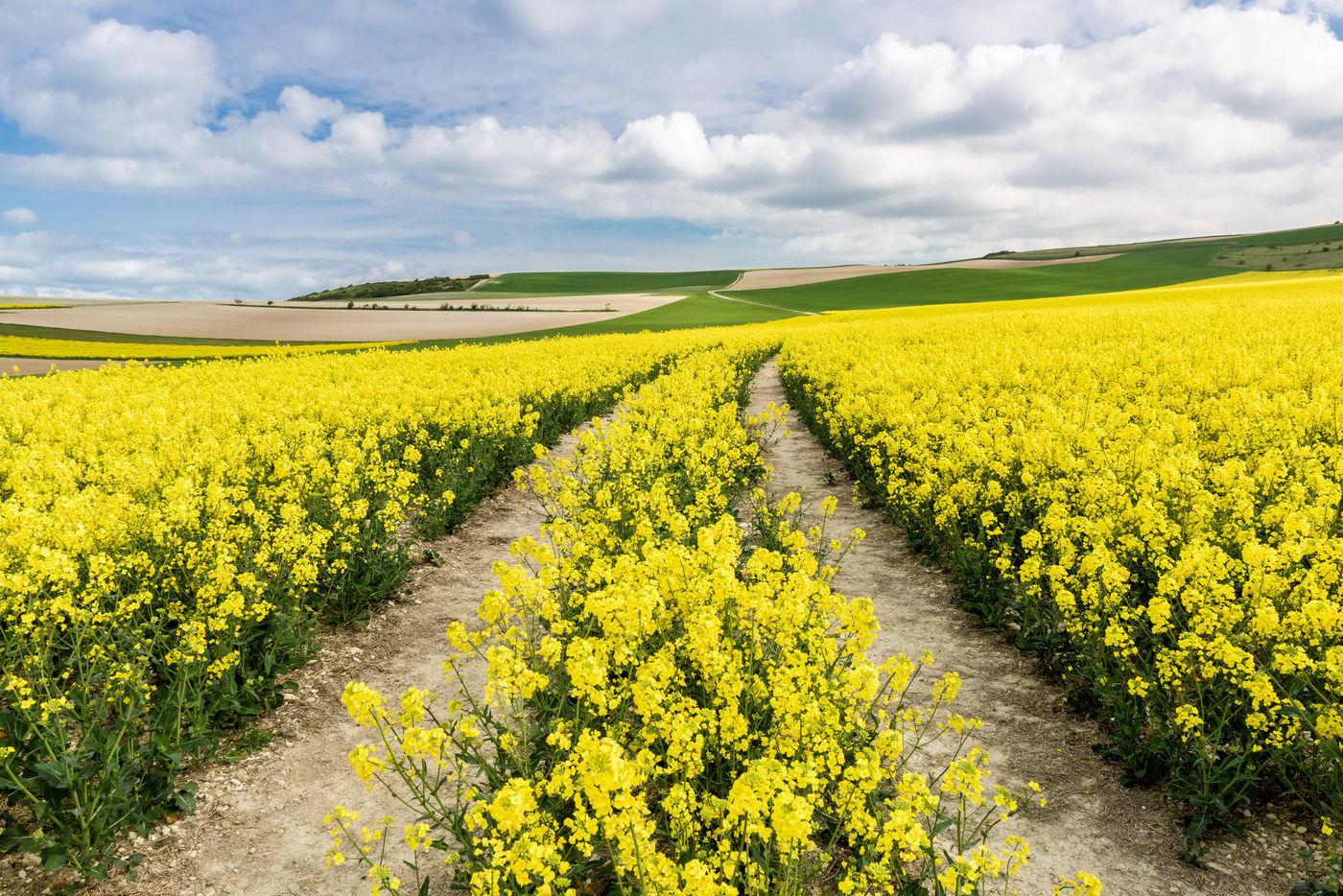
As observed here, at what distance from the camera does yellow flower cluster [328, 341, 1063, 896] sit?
9.11 ft

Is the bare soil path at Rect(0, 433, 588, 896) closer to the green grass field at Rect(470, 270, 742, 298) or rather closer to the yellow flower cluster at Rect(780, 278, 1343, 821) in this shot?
the yellow flower cluster at Rect(780, 278, 1343, 821)

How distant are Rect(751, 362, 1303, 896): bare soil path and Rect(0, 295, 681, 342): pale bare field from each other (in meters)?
54.1

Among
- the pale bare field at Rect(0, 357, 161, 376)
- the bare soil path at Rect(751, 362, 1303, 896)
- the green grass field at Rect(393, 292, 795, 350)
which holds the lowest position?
the bare soil path at Rect(751, 362, 1303, 896)

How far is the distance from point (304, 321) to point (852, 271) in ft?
333

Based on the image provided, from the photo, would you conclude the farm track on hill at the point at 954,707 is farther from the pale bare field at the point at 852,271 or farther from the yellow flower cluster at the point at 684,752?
the pale bare field at the point at 852,271

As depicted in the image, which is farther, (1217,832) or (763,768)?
(1217,832)

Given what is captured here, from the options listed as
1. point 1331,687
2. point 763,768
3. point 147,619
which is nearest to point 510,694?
point 763,768

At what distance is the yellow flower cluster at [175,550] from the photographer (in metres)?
4.18

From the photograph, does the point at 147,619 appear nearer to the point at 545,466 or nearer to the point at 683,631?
the point at 683,631

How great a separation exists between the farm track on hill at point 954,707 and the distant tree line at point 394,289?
10841 cm

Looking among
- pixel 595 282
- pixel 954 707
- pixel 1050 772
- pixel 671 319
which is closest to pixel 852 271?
pixel 595 282

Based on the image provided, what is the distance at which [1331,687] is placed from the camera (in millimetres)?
3748

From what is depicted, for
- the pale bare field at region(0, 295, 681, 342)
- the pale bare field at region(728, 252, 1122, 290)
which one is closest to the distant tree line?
the pale bare field at region(0, 295, 681, 342)

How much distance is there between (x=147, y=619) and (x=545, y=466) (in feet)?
30.0
